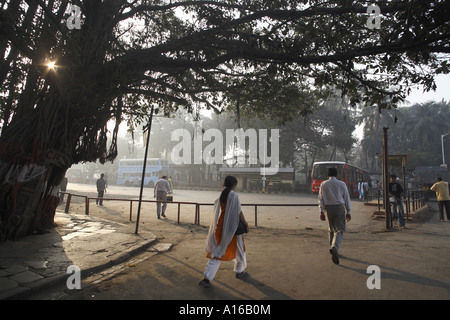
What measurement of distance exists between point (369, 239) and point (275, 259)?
3.33m

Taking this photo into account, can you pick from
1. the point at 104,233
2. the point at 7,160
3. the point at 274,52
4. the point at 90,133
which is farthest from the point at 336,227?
the point at 7,160

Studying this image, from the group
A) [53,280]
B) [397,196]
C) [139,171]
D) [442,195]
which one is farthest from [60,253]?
[139,171]

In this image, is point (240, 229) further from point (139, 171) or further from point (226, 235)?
point (139, 171)

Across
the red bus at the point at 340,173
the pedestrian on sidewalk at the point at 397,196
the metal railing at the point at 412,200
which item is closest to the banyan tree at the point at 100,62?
the pedestrian on sidewalk at the point at 397,196

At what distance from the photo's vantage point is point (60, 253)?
4.83m

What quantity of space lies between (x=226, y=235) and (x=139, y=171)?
40025 mm

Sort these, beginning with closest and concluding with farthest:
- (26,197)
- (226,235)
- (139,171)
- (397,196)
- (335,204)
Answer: (226,235)
(335,204)
(26,197)
(397,196)
(139,171)

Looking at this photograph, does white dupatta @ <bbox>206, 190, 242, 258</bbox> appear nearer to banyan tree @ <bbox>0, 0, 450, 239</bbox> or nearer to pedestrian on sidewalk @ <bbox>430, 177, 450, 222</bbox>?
banyan tree @ <bbox>0, 0, 450, 239</bbox>

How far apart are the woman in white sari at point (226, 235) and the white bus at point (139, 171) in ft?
117

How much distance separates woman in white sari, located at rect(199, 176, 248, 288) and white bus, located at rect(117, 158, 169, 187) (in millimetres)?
35612

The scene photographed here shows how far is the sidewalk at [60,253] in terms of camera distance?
3.52 metres

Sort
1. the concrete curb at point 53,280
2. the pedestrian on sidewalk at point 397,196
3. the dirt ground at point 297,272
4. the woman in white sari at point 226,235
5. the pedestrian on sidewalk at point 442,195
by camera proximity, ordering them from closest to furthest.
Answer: the concrete curb at point 53,280, the dirt ground at point 297,272, the woman in white sari at point 226,235, the pedestrian on sidewalk at point 397,196, the pedestrian on sidewalk at point 442,195

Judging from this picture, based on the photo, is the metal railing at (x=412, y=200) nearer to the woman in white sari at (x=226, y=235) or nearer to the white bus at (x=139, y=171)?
the woman in white sari at (x=226, y=235)

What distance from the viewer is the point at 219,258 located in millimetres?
3664
